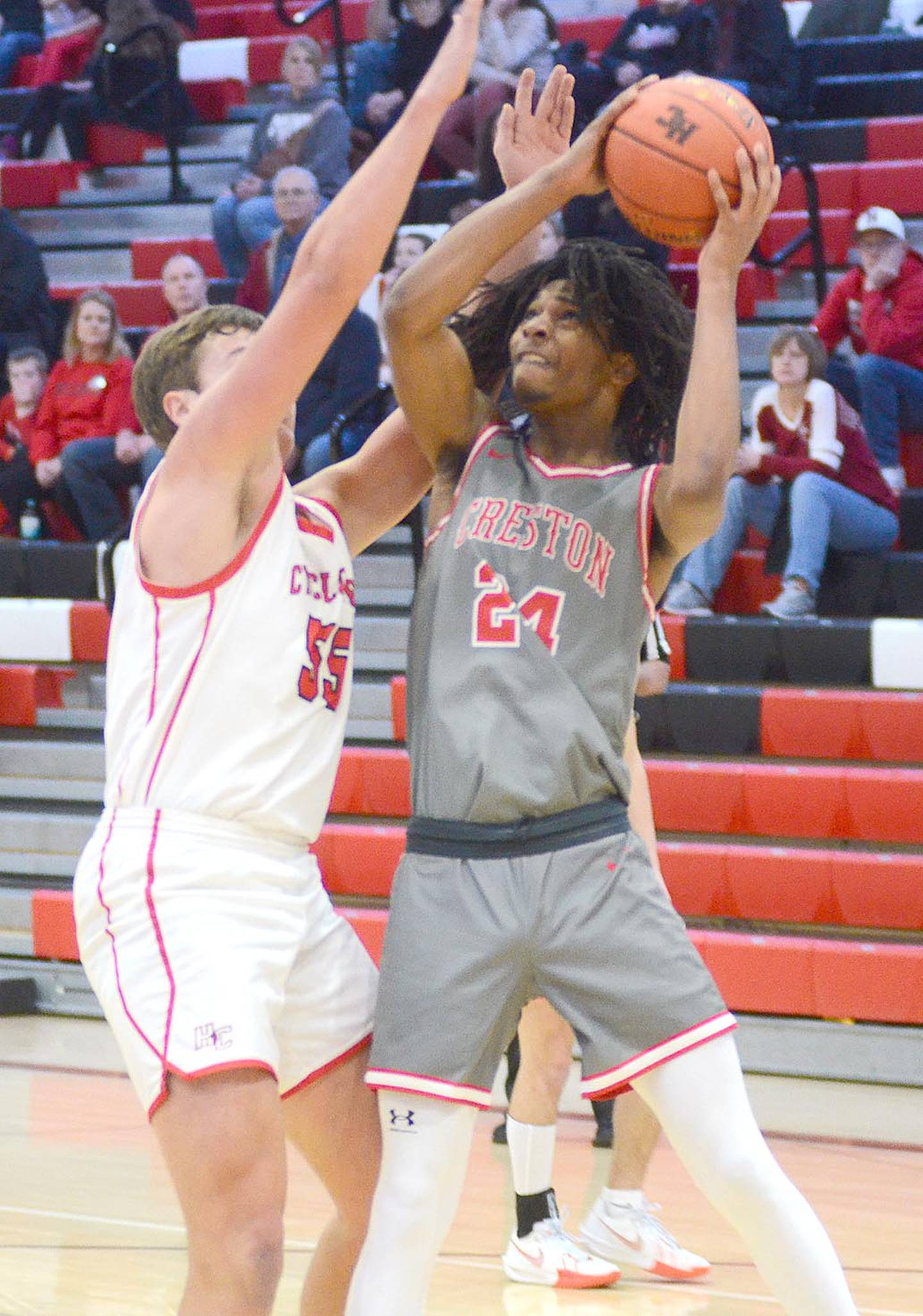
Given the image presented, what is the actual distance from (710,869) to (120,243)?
5.82 metres

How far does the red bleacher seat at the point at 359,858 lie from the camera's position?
6.48m

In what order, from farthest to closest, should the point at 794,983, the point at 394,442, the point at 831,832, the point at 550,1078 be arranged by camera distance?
the point at 831,832, the point at 794,983, the point at 550,1078, the point at 394,442

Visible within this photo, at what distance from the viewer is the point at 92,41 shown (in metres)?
11.4

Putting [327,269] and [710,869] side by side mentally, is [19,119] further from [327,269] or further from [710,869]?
[327,269]

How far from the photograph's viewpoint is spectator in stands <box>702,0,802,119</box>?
819 cm

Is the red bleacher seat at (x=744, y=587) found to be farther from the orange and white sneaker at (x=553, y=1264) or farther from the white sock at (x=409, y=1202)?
the white sock at (x=409, y=1202)

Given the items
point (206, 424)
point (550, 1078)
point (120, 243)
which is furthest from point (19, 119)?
point (206, 424)

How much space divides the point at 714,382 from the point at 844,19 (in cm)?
780

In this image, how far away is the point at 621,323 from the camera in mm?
2799

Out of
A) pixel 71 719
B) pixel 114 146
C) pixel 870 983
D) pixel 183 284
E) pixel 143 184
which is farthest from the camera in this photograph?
pixel 114 146

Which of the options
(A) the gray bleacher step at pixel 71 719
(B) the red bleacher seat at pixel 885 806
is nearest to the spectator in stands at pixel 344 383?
(A) the gray bleacher step at pixel 71 719

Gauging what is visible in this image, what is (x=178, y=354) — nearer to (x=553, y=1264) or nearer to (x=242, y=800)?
(x=242, y=800)

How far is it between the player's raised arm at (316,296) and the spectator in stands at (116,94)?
26.8ft

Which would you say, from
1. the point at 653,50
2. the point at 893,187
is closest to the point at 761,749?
the point at 893,187
